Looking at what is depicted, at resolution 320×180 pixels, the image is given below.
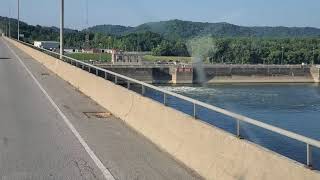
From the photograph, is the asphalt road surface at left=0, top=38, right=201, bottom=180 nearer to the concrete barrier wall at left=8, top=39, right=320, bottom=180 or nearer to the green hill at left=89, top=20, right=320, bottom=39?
the concrete barrier wall at left=8, top=39, right=320, bottom=180

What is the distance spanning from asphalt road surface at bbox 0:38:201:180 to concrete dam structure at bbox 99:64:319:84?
106601mm

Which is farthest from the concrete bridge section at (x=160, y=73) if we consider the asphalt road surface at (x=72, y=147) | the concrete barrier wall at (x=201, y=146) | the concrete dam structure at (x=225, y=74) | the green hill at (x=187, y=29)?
the concrete barrier wall at (x=201, y=146)

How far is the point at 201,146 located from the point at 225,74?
130 metres

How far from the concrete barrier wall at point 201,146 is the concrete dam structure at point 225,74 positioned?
108770mm

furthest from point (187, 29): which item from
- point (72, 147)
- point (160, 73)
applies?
point (160, 73)

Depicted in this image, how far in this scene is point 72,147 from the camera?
457 inches

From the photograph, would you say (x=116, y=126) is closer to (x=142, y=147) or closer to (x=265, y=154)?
(x=142, y=147)

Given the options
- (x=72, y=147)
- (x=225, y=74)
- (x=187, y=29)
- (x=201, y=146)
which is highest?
(x=187, y=29)

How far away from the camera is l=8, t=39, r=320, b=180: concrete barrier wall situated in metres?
6.79

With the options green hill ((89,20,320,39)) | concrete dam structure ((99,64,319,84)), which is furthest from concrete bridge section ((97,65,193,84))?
green hill ((89,20,320,39))

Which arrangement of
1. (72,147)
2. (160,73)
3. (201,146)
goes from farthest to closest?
(160,73), (72,147), (201,146)

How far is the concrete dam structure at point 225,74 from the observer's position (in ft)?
433

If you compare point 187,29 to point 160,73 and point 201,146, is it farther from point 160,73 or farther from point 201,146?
point 160,73

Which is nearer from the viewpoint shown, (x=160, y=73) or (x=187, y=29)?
(x=187, y=29)
